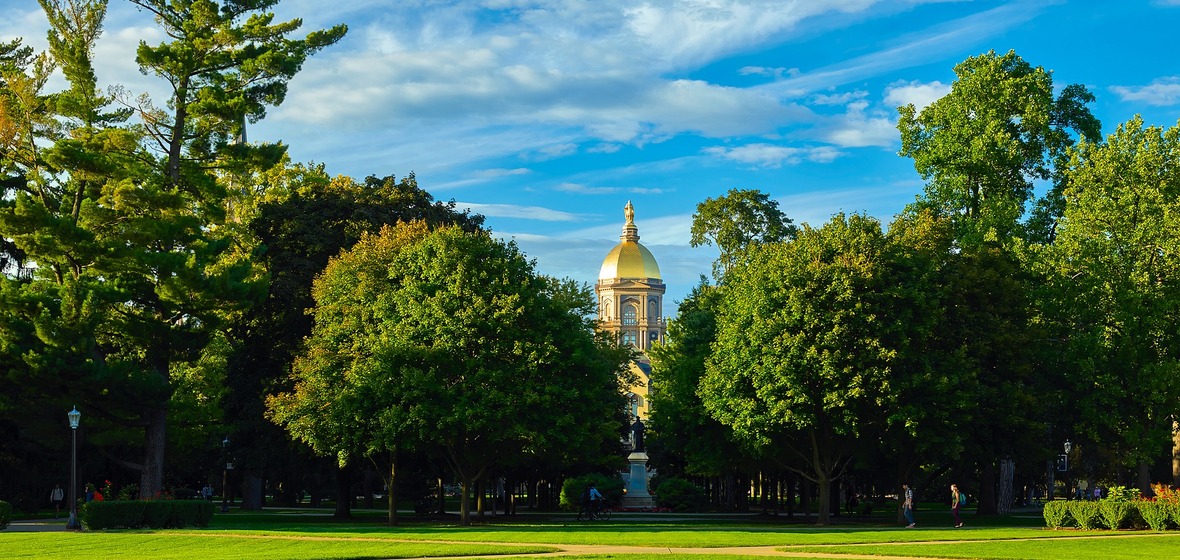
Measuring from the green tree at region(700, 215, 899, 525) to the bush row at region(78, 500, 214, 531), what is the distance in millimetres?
19363

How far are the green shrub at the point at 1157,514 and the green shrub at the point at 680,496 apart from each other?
102 ft

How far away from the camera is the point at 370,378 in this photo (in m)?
42.9

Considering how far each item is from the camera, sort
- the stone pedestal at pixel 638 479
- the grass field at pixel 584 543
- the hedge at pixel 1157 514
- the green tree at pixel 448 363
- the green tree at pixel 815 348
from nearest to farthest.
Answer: the grass field at pixel 584 543, the hedge at pixel 1157 514, the green tree at pixel 448 363, the green tree at pixel 815 348, the stone pedestal at pixel 638 479

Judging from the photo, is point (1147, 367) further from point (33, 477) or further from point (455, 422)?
point (33, 477)

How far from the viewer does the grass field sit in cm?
2802

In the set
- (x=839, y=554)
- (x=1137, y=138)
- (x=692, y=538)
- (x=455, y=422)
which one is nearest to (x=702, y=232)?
(x=1137, y=138)

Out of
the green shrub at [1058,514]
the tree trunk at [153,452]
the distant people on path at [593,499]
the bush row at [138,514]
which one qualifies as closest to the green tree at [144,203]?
the tree trunk at [153,452]

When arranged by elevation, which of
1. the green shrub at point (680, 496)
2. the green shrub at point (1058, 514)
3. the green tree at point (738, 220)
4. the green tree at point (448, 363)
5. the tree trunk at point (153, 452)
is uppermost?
the green tree at point (738, 220)

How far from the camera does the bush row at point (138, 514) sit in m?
40.0

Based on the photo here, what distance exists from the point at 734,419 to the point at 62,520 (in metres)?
28.7

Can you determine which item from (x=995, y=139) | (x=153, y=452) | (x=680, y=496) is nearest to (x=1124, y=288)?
(x=995, y=139)

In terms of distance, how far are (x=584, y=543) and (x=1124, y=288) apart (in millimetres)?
26321

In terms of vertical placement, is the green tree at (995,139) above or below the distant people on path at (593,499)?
above

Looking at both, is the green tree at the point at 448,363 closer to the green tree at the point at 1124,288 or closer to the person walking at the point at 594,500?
the person walking at the point at 594,500
